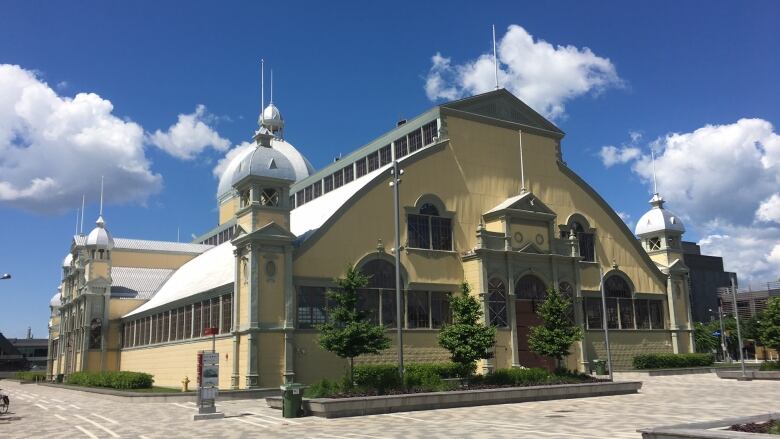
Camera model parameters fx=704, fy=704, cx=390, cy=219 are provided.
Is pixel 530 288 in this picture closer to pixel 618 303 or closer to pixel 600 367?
pixel 600 367

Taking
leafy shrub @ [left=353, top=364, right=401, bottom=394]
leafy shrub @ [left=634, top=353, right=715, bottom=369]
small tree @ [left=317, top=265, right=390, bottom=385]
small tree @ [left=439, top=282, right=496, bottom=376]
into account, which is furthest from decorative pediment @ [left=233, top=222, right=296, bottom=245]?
leafy shrub @ [left=634, top=353, right=715, bottom=369]

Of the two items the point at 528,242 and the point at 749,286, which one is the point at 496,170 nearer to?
the point at 528,242

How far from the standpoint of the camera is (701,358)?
52188 millimetres

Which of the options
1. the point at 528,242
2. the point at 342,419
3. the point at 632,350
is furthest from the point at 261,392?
the point at 632,350

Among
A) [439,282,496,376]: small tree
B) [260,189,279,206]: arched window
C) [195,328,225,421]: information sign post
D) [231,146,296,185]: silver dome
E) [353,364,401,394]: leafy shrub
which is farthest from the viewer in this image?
[260,189,279,206]: arched window

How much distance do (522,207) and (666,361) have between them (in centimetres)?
1575

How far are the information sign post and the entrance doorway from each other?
73.2 feet

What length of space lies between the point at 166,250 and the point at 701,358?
52727 mm

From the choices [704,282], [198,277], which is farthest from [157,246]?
[704,282]

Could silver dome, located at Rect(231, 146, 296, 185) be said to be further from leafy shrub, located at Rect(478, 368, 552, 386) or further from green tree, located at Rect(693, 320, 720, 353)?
green tree, located at Rect(693, 320, 720, 353)

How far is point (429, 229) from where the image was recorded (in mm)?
44438

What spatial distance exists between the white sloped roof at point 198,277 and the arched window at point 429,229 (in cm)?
1117

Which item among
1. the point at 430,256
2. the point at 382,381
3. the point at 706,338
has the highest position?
the point at 430,256

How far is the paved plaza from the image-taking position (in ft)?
69.9
